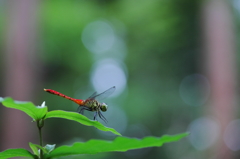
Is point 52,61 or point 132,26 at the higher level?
point 132,26

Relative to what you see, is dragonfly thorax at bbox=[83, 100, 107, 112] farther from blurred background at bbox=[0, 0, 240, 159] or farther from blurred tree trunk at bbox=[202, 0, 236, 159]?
blurred tree trunk at bbox=[202, 0, 236, 159]

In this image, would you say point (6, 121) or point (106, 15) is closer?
point (6, 121)

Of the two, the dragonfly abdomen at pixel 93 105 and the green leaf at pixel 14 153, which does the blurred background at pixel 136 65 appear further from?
the green leaf at pixel 14 153

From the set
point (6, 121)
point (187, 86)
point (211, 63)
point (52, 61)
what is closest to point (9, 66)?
point (6, 121)

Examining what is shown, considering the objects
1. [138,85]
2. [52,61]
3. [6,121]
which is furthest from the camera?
[138,85]

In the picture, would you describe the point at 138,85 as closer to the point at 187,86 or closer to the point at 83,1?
the point at 187,86

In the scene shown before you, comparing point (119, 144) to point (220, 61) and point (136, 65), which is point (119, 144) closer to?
point (220, 61)

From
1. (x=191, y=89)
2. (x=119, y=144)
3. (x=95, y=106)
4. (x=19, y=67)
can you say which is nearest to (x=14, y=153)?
(x=119, y=144)

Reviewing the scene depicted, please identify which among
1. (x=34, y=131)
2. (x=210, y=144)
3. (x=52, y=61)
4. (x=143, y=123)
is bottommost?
(x=210, y=144)
